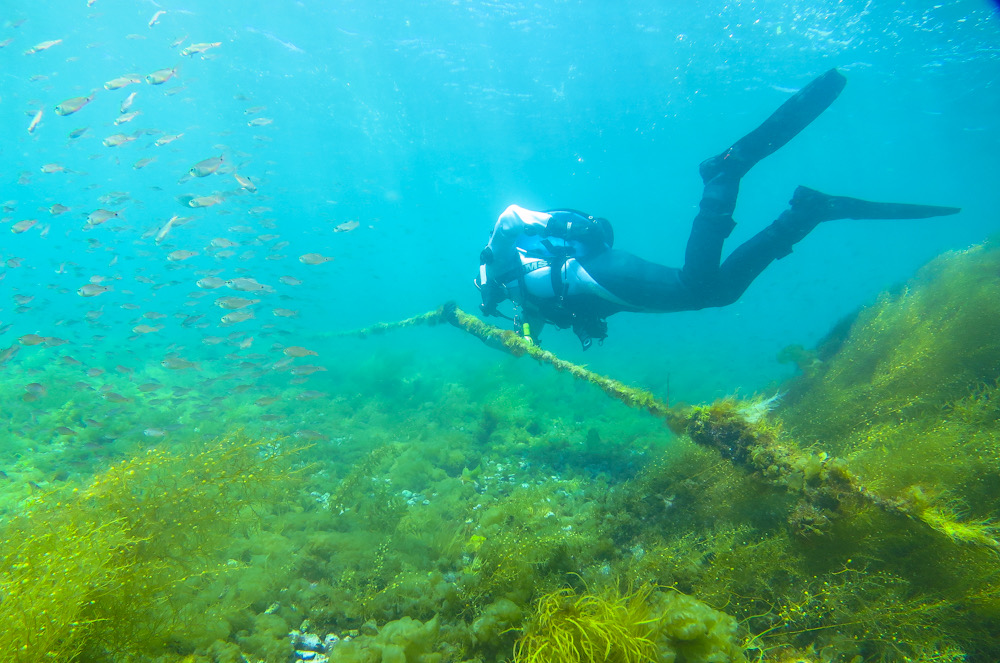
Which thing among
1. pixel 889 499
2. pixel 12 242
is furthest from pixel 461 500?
pixel 12 242

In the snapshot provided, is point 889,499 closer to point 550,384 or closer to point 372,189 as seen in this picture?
point 550,384

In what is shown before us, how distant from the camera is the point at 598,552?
11.8 feet

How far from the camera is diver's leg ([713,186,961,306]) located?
5.18 m

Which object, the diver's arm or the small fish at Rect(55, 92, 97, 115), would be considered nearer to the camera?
the diver's arm

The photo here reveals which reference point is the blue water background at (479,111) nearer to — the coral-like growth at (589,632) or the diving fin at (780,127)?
the diving fin at (780,127)

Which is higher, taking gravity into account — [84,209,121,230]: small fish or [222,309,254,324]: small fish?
[84,209,121,230]: small fish

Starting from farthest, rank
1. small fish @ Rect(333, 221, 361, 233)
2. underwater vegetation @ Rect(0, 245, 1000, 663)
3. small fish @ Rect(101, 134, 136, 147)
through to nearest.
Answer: small fish @ Rect(333, 221, 361, 233), small fish @ Rect(101, 134, 136, 147), underwater vegetation @ Rect(0, 245, 1000, 663)

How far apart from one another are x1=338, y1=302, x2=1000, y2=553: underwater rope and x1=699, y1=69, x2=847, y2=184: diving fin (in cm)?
325

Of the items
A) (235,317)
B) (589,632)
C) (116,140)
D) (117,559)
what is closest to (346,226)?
(235,317)

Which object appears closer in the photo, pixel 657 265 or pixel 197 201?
pixel 657 265

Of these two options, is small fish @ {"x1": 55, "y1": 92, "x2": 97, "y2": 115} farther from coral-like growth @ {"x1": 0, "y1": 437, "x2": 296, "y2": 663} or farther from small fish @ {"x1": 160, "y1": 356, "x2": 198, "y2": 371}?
coral-like growth @ {"x1": 0, "y1": 437, "x2": 296, "y2": 663}

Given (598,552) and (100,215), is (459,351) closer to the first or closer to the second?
(100,215)

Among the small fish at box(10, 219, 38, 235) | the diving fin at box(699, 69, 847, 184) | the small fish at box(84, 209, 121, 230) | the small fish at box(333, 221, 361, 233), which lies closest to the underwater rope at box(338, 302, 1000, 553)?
the diving fin at box(699, 69, 847, 184)

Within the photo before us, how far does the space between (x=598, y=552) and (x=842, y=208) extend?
552 centimetres
